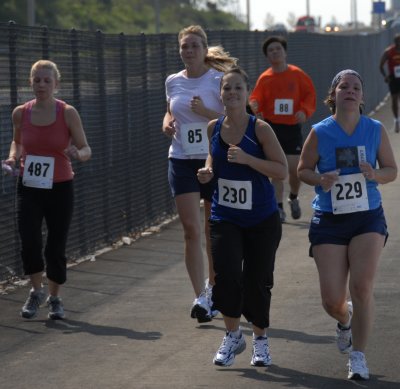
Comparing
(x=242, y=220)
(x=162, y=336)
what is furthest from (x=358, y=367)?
(x=162, y=336)

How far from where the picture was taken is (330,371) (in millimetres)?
8211

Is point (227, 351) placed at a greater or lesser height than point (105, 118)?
lesser

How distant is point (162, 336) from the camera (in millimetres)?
9422

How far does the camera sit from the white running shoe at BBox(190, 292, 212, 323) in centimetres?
979

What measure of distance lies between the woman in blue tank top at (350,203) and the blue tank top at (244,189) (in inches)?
12.3

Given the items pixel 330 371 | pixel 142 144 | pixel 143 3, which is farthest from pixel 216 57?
pixel 143 3

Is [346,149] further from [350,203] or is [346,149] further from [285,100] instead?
[285,100]

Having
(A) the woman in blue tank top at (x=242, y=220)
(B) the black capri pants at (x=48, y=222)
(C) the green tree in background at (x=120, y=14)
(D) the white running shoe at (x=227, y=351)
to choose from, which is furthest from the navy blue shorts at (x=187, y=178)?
(C) the green tree in background at (x=120, y=14)

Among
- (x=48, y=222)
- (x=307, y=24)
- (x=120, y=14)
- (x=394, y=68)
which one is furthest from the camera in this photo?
(x=307, y=24)

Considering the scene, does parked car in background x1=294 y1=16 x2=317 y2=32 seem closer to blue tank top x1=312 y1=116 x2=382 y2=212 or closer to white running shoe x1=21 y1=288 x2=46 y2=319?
white running shoe x1=21 y1=288 x2=46 y2=319

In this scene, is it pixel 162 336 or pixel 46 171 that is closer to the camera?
pixel 162 336

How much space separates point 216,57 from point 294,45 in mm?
13793

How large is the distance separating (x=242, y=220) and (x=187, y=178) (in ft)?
5.87

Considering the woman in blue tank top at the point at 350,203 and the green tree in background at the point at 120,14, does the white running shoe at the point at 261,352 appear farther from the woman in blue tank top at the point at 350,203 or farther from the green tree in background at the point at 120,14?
the green tree in background at the point at 120,14
